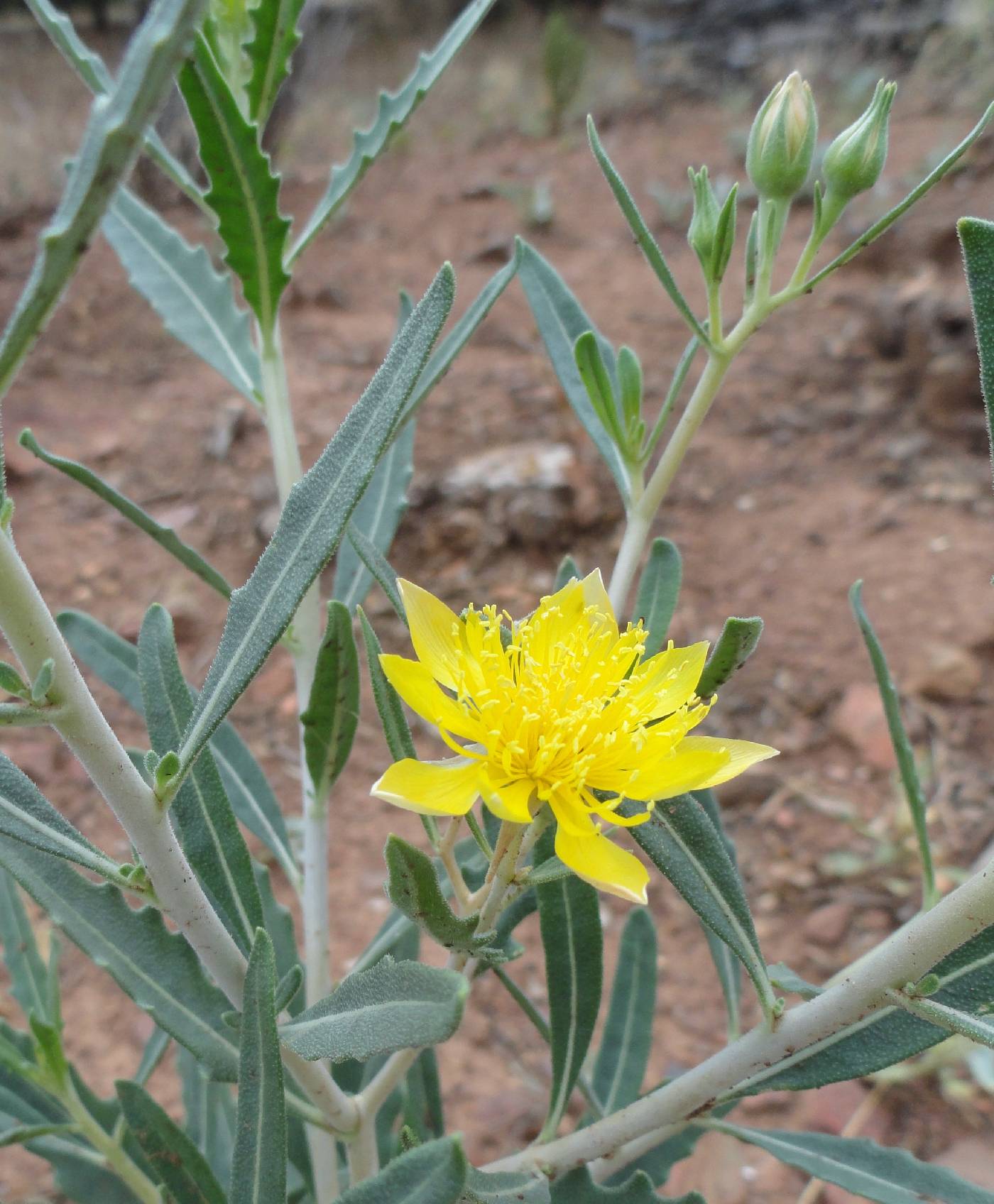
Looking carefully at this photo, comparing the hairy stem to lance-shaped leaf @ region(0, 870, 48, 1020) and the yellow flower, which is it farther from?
lance-shaped leaf @ region(0, 870, 48, 1020)

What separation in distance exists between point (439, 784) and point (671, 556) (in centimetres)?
40

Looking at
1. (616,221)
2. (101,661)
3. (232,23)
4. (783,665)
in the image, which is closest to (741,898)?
(101,661)

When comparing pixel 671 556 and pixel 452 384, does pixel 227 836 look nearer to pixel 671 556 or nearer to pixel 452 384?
pixel 671 556

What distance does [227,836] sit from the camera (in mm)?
896

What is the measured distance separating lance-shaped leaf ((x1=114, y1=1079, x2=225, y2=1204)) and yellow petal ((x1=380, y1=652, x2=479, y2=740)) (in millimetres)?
523

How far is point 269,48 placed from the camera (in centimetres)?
107

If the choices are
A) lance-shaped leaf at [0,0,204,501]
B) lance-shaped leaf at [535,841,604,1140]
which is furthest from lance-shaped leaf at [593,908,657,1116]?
lance-shaped leaf at [0,0,204,501]

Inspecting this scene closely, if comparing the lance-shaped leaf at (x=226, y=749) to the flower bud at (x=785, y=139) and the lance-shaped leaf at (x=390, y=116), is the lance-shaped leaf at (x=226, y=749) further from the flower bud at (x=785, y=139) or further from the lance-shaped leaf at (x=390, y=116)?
the flower bud at (x=785, y=139)

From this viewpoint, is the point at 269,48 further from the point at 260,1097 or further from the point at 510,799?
the point at 260,1097

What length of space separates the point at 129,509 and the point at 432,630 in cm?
39

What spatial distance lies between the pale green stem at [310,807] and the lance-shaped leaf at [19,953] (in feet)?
1.10

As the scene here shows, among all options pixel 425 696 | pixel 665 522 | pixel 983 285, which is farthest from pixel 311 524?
pixel 665 522

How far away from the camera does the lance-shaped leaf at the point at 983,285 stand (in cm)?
68

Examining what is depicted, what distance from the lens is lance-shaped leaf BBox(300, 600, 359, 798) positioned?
0.94m
